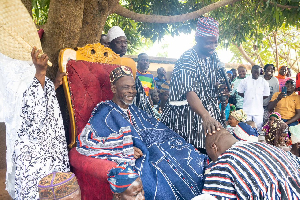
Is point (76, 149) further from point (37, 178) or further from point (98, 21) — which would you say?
point (98, 21)

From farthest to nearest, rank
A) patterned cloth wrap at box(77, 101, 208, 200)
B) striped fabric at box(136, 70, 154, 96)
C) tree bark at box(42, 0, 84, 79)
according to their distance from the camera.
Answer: striped fabric at box(136, 70, 154, 96) → tree bark at box(42, 0, 84, 79) → patterned cloth wrap at box(77, 101, 208, 200)

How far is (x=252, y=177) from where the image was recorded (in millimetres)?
1436

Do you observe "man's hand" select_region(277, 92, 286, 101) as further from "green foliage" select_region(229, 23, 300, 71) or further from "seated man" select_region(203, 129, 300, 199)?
"green foliage" select_region(229, 23, 300, 71)

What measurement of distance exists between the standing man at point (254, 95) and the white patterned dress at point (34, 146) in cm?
447

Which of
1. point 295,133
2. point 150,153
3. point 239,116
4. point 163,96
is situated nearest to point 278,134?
point 239,116

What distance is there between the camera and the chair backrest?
2621mm

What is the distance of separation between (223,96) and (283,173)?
1555 millimetres

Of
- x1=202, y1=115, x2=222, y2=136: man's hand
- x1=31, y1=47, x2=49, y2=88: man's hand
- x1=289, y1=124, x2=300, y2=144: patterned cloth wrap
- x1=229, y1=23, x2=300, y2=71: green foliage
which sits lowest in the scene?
x1=289, y1=124, x2=300, y2=144: patterned cloth wrap

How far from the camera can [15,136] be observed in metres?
2.13

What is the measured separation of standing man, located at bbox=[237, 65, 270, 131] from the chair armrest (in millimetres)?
4330

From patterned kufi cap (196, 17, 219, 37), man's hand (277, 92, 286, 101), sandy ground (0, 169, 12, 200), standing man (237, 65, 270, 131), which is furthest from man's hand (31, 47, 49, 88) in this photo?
man's hand (277, 92, 286, 101)

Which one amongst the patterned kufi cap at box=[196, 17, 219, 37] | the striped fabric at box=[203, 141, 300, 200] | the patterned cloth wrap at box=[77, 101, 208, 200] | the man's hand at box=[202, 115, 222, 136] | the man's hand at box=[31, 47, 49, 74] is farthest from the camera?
the patterned kufi cap at box=[196, 17, 219, 37]

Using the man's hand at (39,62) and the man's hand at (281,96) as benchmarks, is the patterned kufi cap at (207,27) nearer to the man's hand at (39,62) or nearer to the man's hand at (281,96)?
the man's hand at (39,62)

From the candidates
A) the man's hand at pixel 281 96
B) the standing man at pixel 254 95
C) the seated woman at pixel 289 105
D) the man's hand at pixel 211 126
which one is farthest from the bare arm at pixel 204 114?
the man's hand at pixel 281 96
